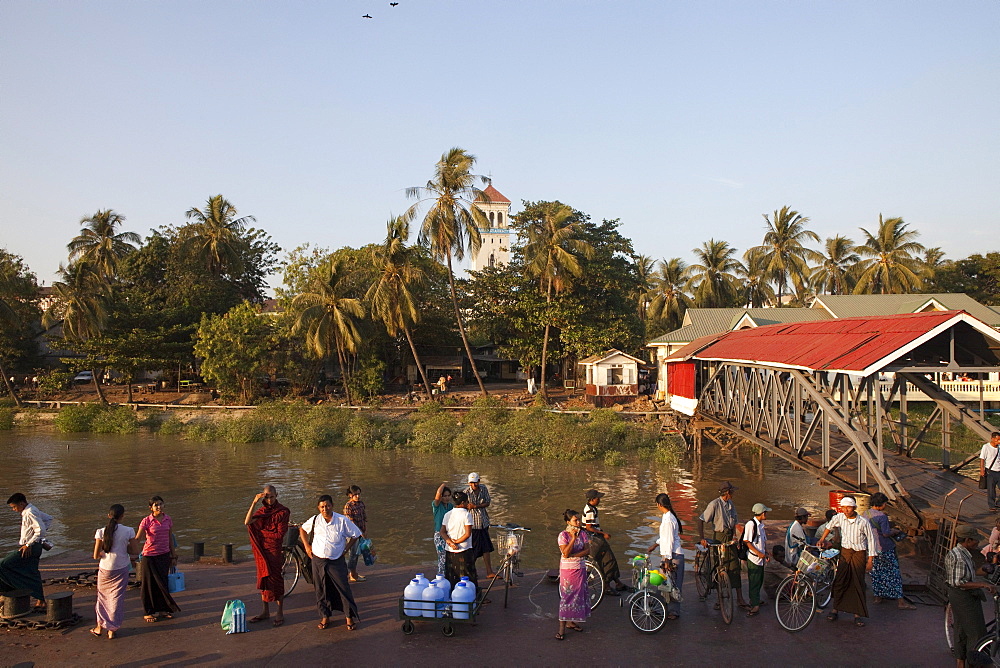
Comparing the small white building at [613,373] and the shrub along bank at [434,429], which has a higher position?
the small white building at [613,373]

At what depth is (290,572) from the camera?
→ 964 centimetres

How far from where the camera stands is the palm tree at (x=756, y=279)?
170ft

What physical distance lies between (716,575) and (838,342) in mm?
7385

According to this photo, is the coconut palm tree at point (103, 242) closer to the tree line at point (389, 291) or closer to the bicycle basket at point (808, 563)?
the tree line at point (389, 291)

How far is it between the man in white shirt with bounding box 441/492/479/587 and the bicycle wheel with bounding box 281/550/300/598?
2.14 m

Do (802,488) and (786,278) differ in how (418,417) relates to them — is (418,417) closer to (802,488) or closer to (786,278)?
(802,488)

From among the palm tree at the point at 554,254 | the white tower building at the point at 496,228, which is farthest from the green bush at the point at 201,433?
the white tower building at the point at 496,228

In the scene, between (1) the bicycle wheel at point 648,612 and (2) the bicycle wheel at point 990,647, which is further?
(1) the bicycle wheel at point 648,612

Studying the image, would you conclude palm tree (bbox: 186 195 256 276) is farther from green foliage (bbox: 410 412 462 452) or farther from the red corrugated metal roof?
the red corrugated metal roof

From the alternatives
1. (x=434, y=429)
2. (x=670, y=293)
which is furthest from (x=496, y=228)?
(x=434, y=429)

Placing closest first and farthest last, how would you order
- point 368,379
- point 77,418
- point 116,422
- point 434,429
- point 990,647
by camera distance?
point 990,647 → point 434,429 → point 116,422 → point 77,418 → point 368,379

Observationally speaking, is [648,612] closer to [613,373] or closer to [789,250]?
[613,373]

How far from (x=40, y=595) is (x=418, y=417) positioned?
82.9 feet

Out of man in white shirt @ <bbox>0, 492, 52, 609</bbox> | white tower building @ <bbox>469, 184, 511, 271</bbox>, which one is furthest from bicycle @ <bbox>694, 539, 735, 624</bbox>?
white tower building @ <bbox>469, 184, 511, 271</bbox>
